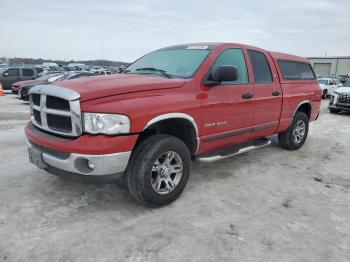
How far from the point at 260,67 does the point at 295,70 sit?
1386 mm

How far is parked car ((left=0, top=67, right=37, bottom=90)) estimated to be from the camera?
61.7ft

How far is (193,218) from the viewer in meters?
3.26

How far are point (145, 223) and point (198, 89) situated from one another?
5.43ft

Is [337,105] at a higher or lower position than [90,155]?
lower

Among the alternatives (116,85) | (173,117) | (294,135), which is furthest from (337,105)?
(116,85)

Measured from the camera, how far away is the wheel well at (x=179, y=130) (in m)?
3.57

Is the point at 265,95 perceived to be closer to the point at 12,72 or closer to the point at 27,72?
the point at 27,72

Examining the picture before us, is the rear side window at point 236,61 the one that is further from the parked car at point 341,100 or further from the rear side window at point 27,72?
the rear side window at point 27,72

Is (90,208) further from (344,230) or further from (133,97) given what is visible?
(344,230)

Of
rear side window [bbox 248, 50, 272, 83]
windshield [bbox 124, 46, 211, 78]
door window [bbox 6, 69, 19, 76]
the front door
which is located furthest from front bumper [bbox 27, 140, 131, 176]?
door window [bbox 6, 69, 19, 76]

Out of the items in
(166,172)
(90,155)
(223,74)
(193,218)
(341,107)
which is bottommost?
(193,218)

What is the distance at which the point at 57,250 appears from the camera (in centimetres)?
264

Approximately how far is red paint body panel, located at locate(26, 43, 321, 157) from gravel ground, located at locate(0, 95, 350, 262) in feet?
2.39

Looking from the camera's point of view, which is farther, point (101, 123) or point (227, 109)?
point (227, 109)
